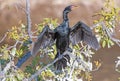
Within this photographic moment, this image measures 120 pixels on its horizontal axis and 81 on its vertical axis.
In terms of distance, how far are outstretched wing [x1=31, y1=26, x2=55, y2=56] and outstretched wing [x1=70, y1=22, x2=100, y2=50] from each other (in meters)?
0.13

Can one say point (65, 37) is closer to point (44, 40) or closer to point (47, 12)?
point (44, 40)

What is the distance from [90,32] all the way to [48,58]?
0.54 metres

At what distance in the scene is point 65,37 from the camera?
316cm

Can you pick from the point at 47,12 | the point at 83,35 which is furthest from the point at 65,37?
the point at 47,12

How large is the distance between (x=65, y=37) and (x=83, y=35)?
0.37ft

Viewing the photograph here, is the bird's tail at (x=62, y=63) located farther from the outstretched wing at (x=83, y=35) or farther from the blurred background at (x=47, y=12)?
the blurred background at (x=47, y=12)

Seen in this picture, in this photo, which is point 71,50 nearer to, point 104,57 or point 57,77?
point 57,77

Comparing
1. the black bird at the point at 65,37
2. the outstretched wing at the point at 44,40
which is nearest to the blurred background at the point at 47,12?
the black bird at the point at 65,37

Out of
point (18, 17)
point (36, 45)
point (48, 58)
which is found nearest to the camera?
point (36, 45)

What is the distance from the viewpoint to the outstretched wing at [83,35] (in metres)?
3.12

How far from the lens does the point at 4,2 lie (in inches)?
352

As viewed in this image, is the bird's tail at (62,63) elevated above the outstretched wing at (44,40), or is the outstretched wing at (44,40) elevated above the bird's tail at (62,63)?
the outstretched wing at (44,40)

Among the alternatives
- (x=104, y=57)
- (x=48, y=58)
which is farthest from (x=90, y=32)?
(x=104, y=57)

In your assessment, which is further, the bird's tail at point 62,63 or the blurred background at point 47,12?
the blurred background at point 47,12
